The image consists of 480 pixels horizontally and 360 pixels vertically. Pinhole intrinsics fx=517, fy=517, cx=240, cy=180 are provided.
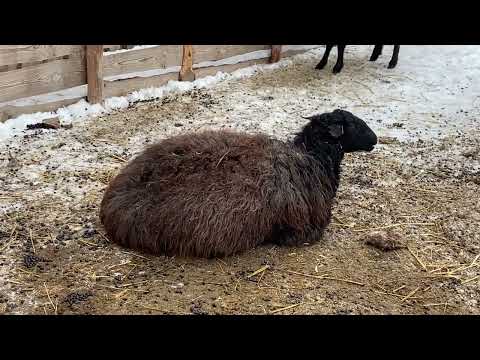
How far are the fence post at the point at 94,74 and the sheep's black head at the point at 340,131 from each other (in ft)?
12.2

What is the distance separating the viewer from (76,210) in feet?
16.3

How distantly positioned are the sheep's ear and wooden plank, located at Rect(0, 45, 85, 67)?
397 cm

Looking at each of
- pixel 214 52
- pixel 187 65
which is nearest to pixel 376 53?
pixel 214 52

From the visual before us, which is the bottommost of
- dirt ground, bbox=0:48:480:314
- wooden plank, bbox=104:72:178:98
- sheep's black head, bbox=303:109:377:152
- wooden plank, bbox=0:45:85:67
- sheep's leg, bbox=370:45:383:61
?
dirt ground, bbox=0:48:480:314

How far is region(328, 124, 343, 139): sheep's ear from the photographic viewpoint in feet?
16.5

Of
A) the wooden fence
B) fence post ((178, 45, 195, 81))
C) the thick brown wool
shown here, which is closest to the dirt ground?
the thick brown wool

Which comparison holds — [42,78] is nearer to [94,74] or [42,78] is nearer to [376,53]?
[94,74]

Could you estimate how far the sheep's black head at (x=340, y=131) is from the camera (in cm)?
511

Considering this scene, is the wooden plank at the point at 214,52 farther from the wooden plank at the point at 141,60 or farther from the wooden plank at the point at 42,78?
the wooden plank at the point at 42,78

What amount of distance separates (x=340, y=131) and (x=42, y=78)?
4257 mm

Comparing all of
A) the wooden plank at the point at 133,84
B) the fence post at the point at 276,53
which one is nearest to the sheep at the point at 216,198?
the wooden plank at the point at 133,84

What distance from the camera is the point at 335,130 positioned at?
16.6ft

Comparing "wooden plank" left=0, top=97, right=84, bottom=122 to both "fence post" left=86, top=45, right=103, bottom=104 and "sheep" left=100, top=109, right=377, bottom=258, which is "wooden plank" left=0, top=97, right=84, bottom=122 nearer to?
"fence post" left=86, top=45, right=103, bottom=104
